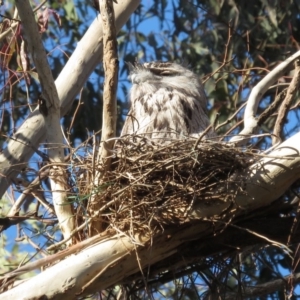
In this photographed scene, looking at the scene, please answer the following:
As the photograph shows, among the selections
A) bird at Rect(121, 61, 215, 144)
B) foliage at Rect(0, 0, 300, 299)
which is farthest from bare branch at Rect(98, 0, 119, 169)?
foliage at Rect(0, 0, 300, 299)

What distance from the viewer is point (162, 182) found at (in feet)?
11.6

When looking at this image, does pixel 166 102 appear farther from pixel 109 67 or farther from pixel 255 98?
pixel 109 67

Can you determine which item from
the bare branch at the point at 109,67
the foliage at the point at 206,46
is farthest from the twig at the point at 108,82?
the foliage at the point at 206,46

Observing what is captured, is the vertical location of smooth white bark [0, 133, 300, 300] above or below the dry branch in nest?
below

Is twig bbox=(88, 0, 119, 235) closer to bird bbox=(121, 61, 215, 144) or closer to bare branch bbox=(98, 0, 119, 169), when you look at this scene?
bare branch bbox=(98, 0, 119, 169)

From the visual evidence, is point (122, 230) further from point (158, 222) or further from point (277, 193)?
point (277, 193)

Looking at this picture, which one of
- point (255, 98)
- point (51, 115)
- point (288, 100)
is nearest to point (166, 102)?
point (255, 98)

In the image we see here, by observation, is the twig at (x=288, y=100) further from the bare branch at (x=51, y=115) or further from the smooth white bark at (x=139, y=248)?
the bare branch at (x=51, y=115)

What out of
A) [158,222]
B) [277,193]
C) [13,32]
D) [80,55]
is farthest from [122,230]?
[13,32]

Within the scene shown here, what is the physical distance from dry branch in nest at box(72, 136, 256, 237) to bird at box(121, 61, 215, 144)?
0.62 meters

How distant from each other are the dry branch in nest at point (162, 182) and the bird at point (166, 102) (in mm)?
617

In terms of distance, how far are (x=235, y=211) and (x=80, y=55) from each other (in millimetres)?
1493

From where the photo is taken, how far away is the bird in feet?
14.5

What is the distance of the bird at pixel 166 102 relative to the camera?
4422 millimetres
